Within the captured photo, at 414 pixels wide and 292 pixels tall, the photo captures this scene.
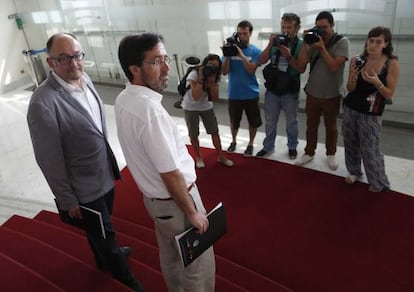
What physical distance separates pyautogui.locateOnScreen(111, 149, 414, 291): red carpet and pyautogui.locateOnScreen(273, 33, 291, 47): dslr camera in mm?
1085

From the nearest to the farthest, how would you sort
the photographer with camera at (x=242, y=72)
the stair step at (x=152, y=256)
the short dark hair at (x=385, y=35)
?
the stair step at (x=152, y=256), the short dark hair at (x=385, y=35), the photographer with camera at (x=242, y=72)

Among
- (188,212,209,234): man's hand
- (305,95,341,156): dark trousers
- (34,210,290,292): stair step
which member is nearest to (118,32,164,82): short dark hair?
(188,212,209,234): man's hand

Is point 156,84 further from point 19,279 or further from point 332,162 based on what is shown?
point 332,162

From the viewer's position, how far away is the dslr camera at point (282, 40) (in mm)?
2836

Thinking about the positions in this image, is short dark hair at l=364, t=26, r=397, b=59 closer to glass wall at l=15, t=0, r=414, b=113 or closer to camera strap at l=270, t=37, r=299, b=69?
camera strap at l=270, t=37, r=299, b=69

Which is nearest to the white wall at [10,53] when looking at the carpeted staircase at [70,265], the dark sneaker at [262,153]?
the carpeted staircase at [70,265]

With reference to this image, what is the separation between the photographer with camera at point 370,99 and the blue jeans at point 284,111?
58 cm

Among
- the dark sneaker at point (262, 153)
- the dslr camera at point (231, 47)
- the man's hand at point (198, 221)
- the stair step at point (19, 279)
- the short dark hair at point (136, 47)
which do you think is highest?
the short dark hair at point (136, 47)

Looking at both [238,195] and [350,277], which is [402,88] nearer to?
[238,195]

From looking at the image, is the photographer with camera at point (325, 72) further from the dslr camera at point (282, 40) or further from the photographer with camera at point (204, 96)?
the photographer with camera at point (204, 96)

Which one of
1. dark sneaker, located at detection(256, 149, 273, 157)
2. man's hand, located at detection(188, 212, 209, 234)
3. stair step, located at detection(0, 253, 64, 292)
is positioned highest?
man's hand, located at detection(188, 212, 209, 234)

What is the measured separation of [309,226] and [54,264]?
162 cm

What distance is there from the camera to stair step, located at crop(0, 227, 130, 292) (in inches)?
70.3

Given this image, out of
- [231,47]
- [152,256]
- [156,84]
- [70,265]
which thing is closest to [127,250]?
[152,256]
